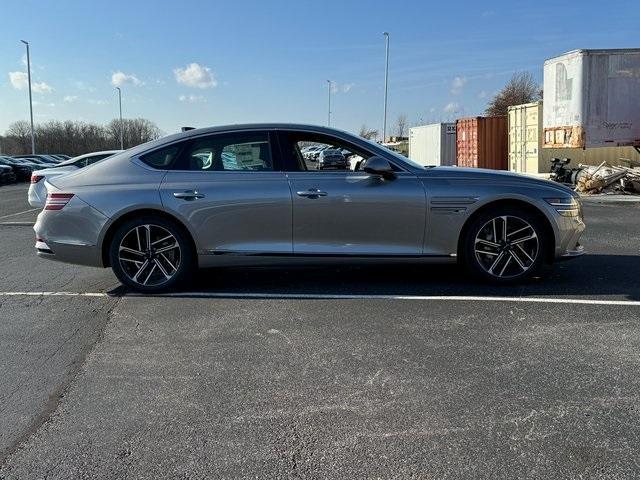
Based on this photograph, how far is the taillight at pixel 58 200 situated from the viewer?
18.6 ft

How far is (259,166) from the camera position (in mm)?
5676

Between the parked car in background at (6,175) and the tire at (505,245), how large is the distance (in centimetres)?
3369

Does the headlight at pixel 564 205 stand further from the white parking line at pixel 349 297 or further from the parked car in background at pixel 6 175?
the parked car in background at pixel 6 175

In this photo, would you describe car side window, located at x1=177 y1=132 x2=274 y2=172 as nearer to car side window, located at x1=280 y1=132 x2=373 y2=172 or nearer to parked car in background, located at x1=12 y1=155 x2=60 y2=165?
car side window, located at x1=280 y1=132 x2=373 y2=172

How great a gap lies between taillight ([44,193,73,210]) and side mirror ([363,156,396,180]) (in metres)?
2.85

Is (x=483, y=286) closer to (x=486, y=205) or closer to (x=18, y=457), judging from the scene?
(x=486, y=205)

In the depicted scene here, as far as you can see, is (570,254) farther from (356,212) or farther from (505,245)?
(356,212)

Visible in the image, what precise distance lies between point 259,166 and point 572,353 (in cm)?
320

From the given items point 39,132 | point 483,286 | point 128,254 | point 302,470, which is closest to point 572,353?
point 483,286

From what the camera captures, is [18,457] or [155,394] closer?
[18,457]

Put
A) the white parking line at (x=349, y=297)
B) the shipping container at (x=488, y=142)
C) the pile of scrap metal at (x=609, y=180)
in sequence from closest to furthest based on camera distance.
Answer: the white parking line at (x=349, y=297), the pile of scrap metal at (x=609, y=180), the shipping container at (x=488, y=142)

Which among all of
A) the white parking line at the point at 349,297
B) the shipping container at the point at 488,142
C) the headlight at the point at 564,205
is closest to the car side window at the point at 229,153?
the white parking line at the point at 349,297

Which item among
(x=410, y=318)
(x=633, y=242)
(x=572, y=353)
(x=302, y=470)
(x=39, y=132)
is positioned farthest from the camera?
(x=39, y=132)

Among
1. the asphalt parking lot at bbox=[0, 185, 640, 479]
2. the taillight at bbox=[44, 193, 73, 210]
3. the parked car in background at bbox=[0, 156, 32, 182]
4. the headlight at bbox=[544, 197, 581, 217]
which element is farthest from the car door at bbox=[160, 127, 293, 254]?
the parked car in background at bbox=[0, 156, 32, 182]
